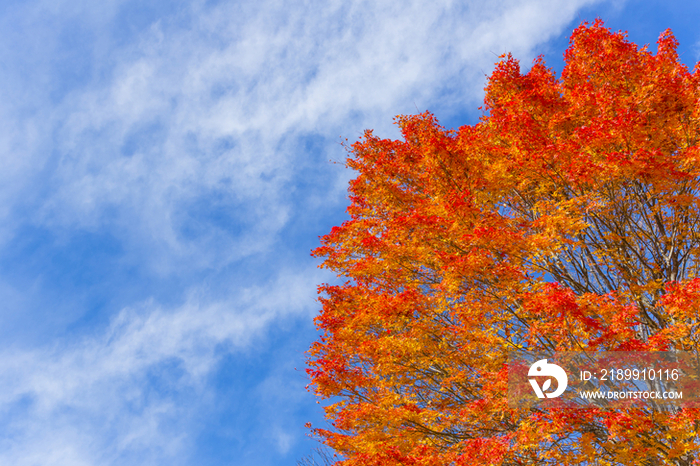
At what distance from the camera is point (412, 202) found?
39.9 ft

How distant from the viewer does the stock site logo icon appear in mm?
7684

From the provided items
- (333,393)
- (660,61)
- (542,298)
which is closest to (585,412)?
(542,298)

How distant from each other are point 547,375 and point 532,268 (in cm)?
207

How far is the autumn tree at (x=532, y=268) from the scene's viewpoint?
7082mm

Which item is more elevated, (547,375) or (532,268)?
(532,268)

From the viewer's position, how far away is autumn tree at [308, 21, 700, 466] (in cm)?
708

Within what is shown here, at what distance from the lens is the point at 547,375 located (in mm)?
7871

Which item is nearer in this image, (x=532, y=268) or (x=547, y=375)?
(x=547, y=375)

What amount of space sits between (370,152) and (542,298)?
7.36 m

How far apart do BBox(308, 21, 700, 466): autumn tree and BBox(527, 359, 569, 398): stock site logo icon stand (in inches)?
13.9

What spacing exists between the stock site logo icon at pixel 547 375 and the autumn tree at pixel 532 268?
0.35 metres

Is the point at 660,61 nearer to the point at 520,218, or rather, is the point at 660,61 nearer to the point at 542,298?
the point at 520,218

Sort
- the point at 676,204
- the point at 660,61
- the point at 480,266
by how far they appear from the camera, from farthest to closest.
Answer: the point at 660,61, the point at 676,204, the point at 480,266

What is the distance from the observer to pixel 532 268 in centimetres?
893
